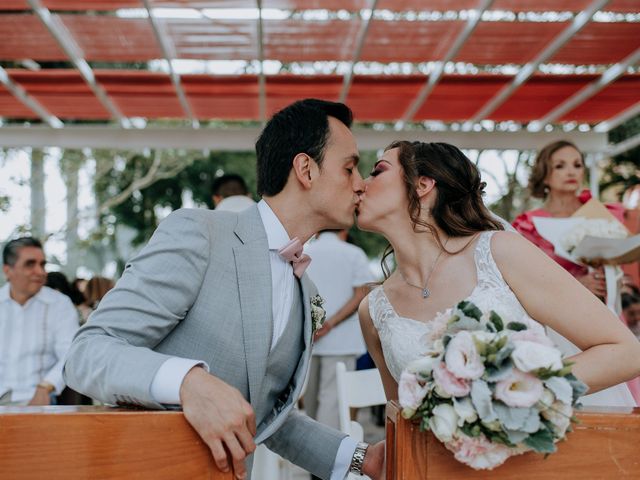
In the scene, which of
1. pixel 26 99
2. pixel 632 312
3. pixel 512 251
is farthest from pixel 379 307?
pixel 26 99

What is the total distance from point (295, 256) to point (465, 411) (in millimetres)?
1065

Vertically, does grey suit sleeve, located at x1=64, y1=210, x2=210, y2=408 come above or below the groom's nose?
below

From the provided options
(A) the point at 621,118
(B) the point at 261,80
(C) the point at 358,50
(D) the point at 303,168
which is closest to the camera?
(D) the point at 303,168

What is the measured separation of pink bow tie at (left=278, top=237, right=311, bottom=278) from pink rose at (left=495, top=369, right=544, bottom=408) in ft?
3.42

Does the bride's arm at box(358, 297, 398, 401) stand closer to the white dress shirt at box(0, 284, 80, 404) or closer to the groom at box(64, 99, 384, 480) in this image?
the groom at box(64, 99, 384, 480)

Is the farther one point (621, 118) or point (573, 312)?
point (621, 118)

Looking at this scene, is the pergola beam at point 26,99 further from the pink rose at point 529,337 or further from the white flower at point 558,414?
the white flower at point 558,414

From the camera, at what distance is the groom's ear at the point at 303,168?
2.94 metres

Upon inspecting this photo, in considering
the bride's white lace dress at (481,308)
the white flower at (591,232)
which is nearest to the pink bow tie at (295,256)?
the bride's white lace dress at (481,308)

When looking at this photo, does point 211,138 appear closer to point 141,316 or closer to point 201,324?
point 201,324

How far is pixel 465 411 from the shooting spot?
5.98 ft

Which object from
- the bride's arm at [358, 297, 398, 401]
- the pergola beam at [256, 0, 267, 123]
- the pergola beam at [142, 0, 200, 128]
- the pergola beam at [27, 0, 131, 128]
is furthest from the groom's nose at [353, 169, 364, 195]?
the pergola beam at [27, 0, 131, 128]

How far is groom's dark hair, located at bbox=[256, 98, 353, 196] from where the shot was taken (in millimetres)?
2963

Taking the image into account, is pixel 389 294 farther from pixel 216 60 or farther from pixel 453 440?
pixel 216 60
